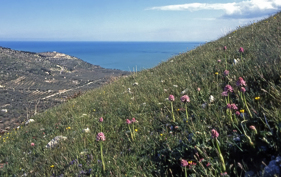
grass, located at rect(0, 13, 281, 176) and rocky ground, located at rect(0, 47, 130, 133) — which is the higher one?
grass, located at rect(0, 13, 281, 176)

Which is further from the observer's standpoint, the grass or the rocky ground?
the rocky ground

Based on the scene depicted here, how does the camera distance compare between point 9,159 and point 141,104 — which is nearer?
point 9,159

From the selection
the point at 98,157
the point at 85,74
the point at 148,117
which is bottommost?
the point at 85,74

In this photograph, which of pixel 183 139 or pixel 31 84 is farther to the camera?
pixel 31 84

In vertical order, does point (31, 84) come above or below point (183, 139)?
below

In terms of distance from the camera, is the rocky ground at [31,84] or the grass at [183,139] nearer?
the grass at [183,139]

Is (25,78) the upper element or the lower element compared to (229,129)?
lower

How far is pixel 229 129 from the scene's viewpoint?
2893 millimetres

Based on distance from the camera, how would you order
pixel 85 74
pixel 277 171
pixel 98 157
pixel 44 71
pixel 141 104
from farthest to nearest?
pixel 85 74, pixel 44 71, pixel 141 104, pixel 98 157, pixel 277 171

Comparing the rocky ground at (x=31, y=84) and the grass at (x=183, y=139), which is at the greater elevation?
the grass at (x=183, y=139)

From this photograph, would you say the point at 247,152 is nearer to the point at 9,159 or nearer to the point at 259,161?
the point at 259,161

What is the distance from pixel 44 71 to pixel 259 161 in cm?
6759

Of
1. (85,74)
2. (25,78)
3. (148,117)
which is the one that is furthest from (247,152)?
(85,74)

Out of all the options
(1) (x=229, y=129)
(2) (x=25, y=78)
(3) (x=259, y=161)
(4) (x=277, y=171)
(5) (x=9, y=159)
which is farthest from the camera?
(2) (x=25, y=78)
